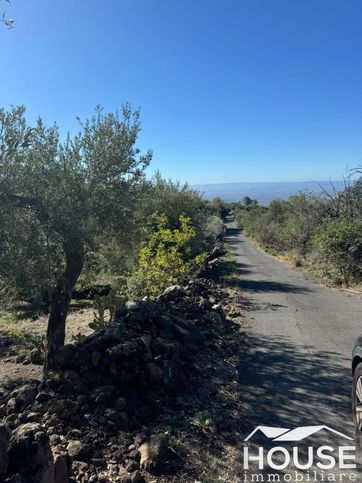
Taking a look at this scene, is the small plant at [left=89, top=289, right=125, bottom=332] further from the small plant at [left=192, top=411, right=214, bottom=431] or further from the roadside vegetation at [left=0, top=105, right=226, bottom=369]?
the small plant at [left=192, top=411, right=214, bottom=431]

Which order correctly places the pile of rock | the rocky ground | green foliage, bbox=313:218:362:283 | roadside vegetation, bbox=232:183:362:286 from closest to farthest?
the pile of rock, the rocky ground, green foliage, bbox=313:218:362:283, roadside vegetation, bbox=232:183:362:286

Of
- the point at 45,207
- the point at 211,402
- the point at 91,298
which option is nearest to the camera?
the point at 211,402

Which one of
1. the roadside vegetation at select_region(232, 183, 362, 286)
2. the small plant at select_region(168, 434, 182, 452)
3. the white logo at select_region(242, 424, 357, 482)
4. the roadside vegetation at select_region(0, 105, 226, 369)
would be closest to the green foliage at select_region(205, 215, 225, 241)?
the roadside vegetation at select_region(232, 183, 362, 286)

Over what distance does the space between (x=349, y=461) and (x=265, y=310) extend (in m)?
7.58

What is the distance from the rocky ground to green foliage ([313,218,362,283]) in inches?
414

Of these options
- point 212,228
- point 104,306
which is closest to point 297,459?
point 104,306

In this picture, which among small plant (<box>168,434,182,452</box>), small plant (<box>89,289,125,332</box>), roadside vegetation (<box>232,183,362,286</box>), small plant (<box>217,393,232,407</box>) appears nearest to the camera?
small plant (<box>168,434,182,452</box>)

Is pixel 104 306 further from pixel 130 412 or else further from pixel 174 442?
pixel 174 442

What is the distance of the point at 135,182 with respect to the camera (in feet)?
25.5

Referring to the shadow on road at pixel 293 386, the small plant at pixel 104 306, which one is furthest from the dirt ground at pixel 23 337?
the shadow on road at pixel 293 386

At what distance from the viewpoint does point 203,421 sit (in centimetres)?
466

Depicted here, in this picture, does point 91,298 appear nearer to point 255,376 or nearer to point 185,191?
point 185,191

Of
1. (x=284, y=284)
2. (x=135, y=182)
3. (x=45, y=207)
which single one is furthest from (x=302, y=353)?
(x=284, y=284)

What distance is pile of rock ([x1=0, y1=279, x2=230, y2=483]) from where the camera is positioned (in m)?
3.18
